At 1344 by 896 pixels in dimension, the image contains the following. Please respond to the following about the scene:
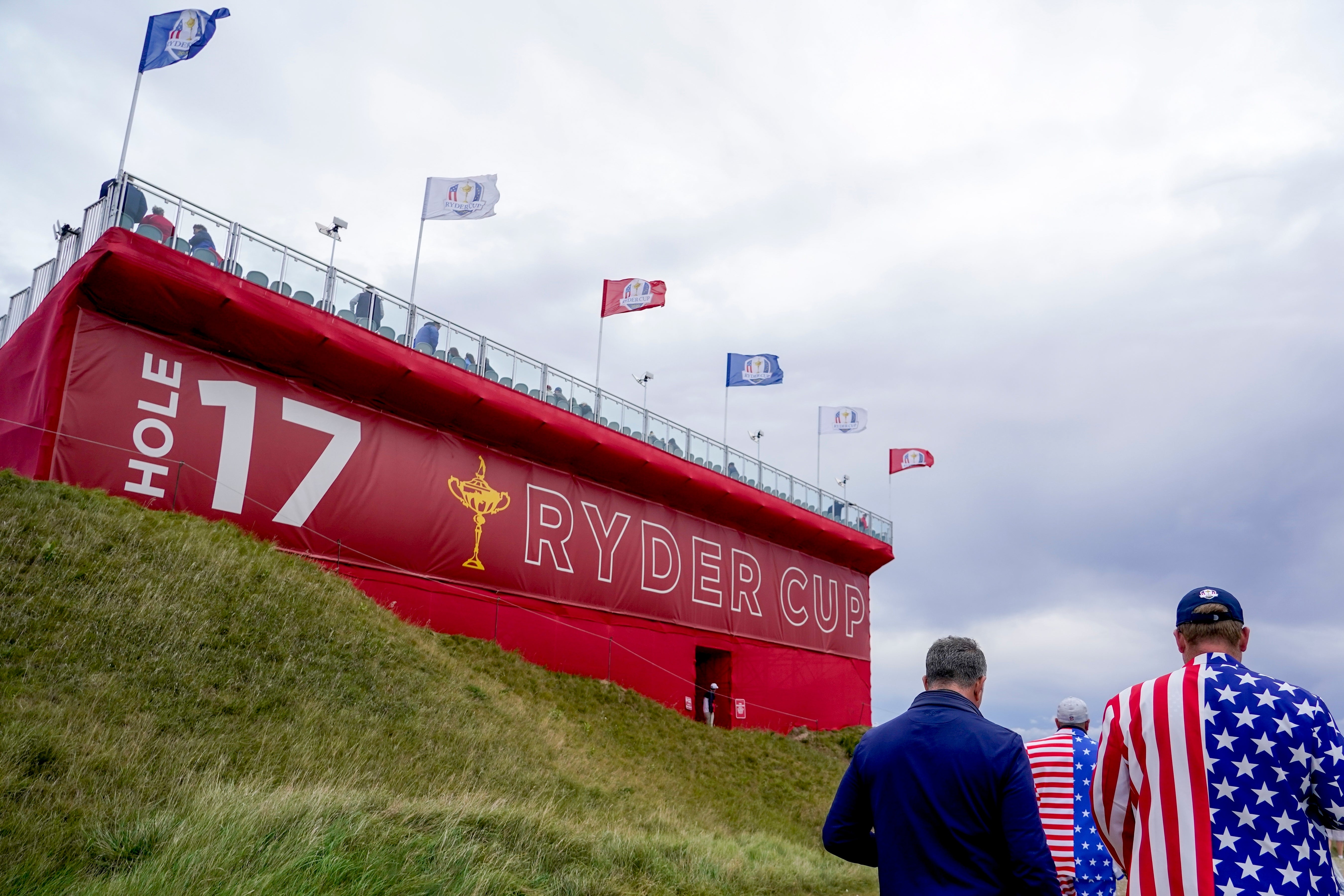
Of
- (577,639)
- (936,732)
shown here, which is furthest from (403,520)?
(936,732)

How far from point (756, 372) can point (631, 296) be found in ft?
22.8

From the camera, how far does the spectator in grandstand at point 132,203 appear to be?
Result: 55.7ft

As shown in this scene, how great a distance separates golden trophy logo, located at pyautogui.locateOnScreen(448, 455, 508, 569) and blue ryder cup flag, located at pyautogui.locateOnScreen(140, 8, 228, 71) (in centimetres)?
958

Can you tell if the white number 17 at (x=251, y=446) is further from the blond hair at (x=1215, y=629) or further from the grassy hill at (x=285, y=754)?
the blond hair at (x=1215, y=629)

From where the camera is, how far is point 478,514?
71.5 feet

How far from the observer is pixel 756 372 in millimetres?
32250

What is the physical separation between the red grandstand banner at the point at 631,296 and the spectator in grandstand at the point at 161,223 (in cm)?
1173

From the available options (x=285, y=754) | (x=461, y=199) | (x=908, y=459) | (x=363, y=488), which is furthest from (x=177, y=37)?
(x=908, y=459)

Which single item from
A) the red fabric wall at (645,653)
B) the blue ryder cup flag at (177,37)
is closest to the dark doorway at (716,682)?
the red fabric wall at (645,653)

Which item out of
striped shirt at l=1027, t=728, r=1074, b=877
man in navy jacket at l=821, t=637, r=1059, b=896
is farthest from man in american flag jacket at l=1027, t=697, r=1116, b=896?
man in navy jacket at l=821, t=637, r=1059, b=896

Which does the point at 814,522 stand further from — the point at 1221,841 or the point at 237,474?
the point at 1221,841

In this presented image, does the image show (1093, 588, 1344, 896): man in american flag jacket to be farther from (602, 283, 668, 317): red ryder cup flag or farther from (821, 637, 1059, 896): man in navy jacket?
(602, 283, 668, 317): red ryder cup flag

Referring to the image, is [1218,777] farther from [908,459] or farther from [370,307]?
[908,459]

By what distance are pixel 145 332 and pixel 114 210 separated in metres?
2.11
